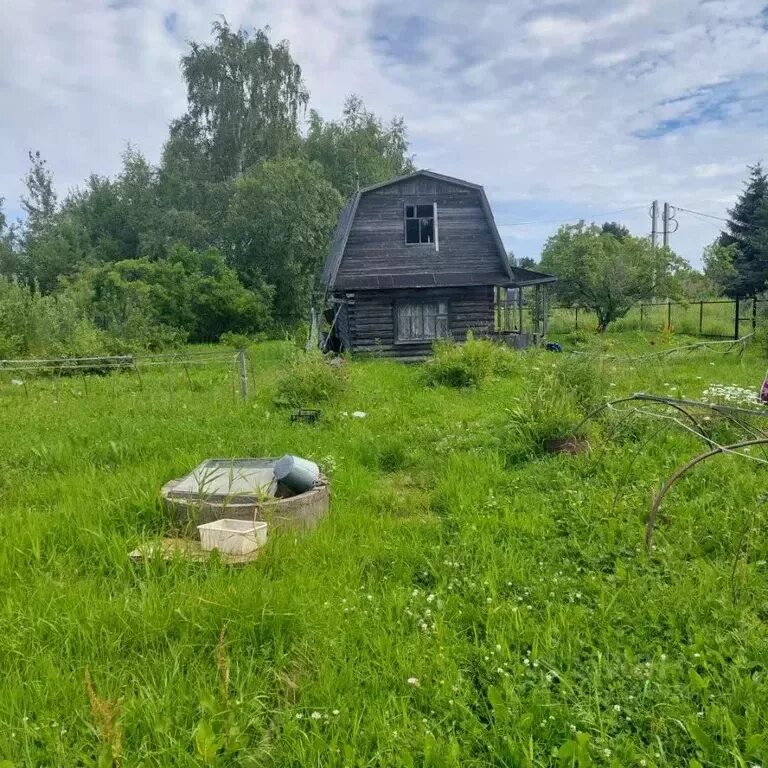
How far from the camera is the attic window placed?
1700 centimetres

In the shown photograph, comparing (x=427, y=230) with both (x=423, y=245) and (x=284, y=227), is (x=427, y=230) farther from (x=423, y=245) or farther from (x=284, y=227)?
(x=284, y=227)

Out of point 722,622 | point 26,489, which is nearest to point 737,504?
point 722,622

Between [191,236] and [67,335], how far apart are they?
1203 centimetres

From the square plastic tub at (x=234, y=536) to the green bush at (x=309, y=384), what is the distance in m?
4.91

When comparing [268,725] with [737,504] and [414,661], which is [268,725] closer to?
[414,661]

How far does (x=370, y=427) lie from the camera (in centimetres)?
769

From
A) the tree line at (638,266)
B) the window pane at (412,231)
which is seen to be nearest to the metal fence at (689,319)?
the tree line at (638,266)

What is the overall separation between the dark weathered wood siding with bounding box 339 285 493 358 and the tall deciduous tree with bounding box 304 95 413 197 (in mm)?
12558

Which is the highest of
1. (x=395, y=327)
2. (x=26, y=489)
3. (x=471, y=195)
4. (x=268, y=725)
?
(x=471, y=195)

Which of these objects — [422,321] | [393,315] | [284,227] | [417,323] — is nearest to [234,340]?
[284,227]

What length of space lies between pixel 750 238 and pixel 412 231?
50.1ft

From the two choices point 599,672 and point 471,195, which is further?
A: point 471,195

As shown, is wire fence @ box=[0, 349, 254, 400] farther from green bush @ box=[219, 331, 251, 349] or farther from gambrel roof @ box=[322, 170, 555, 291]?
green bush @ box=[219, 331, 251, 349]

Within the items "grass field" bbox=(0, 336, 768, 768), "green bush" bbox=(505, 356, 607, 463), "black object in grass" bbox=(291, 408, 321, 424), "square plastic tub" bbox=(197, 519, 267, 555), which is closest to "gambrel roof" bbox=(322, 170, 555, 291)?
"black object in grass" bbox=(291, 408, 321, 424)
